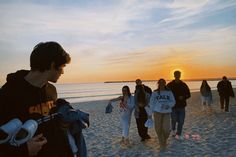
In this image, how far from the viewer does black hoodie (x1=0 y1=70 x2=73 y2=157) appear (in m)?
2.21

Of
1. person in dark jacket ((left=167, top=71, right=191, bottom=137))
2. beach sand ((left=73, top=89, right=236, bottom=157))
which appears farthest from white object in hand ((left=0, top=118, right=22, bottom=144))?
person in dark jacket ((left=167, top=71, right=191, bottom=137))

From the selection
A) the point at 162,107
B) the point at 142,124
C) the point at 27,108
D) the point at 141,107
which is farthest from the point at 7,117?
the point at 142,124

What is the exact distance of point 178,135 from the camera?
1092 cm

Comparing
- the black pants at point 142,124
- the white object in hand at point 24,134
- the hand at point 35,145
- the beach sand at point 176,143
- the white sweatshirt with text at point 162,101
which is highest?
the white object in hand at point 24,134

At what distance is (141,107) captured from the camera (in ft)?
36.6

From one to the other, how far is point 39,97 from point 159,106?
23.5 feet

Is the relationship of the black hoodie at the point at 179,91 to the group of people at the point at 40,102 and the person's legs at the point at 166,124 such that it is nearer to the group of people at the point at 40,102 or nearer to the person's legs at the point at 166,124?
the person's legs at the point at 166,124

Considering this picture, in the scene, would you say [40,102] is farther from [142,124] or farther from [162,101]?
[142,124]

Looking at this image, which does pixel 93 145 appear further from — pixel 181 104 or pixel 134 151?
pixel 181 104

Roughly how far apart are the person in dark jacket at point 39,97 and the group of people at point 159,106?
7025 millimetres

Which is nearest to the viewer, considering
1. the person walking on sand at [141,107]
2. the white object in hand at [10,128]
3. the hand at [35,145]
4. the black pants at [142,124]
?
the white object in hand at [10,128]

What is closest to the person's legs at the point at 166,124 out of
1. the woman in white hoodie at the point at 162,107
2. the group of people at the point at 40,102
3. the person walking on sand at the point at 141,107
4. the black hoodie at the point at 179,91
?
the woman in white hoodie at the point at 162,107

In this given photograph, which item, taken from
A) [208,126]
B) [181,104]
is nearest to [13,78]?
[181,104]

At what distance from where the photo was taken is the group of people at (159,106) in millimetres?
9328
